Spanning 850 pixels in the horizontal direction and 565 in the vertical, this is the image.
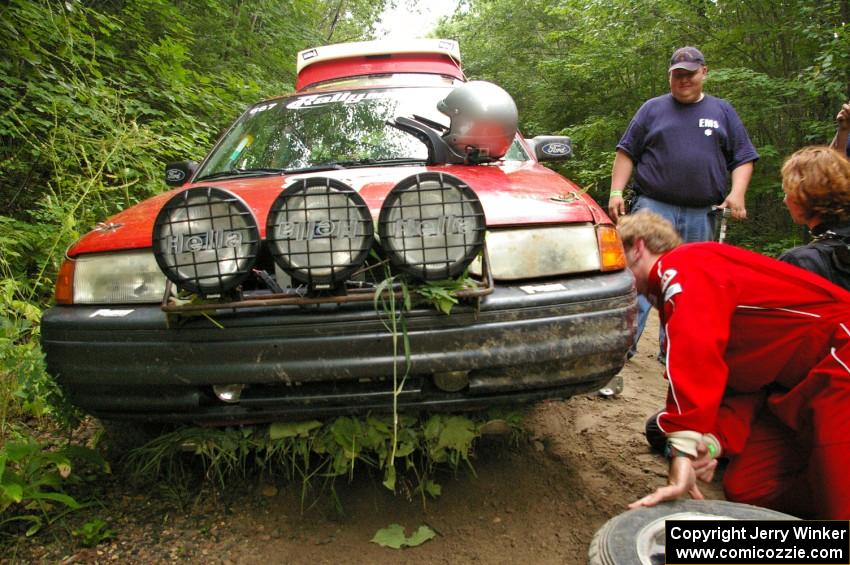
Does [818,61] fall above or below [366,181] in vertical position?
above

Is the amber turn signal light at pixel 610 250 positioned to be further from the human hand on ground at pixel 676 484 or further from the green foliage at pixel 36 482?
the green foliage at pixel 36 482

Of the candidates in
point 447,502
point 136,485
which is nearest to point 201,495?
point 136,485

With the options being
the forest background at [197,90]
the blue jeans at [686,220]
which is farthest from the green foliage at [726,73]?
the blue jeans at [686,220]

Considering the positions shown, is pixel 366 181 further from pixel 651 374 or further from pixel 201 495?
pixel 651 374

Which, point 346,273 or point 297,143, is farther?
point 297,143

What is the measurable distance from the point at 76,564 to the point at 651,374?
3.14 m

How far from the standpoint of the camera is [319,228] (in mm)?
1547

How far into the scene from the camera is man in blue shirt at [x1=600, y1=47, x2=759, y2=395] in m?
3.33

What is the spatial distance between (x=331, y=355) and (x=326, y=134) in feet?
5.00

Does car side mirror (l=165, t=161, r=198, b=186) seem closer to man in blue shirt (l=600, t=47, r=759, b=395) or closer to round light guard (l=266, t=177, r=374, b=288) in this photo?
round light guard (l=266, t=177, r=374, b=288)

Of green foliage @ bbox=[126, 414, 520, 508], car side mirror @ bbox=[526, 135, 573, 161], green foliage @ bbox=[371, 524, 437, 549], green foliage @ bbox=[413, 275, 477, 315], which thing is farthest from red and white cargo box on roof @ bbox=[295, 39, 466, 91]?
green foliage @ bbox=[371, 524, 437, 549]

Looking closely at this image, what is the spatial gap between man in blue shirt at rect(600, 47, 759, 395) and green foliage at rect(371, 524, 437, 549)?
84.4 inches

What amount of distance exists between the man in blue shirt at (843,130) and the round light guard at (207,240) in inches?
116

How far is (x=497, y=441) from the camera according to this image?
2352 mm
